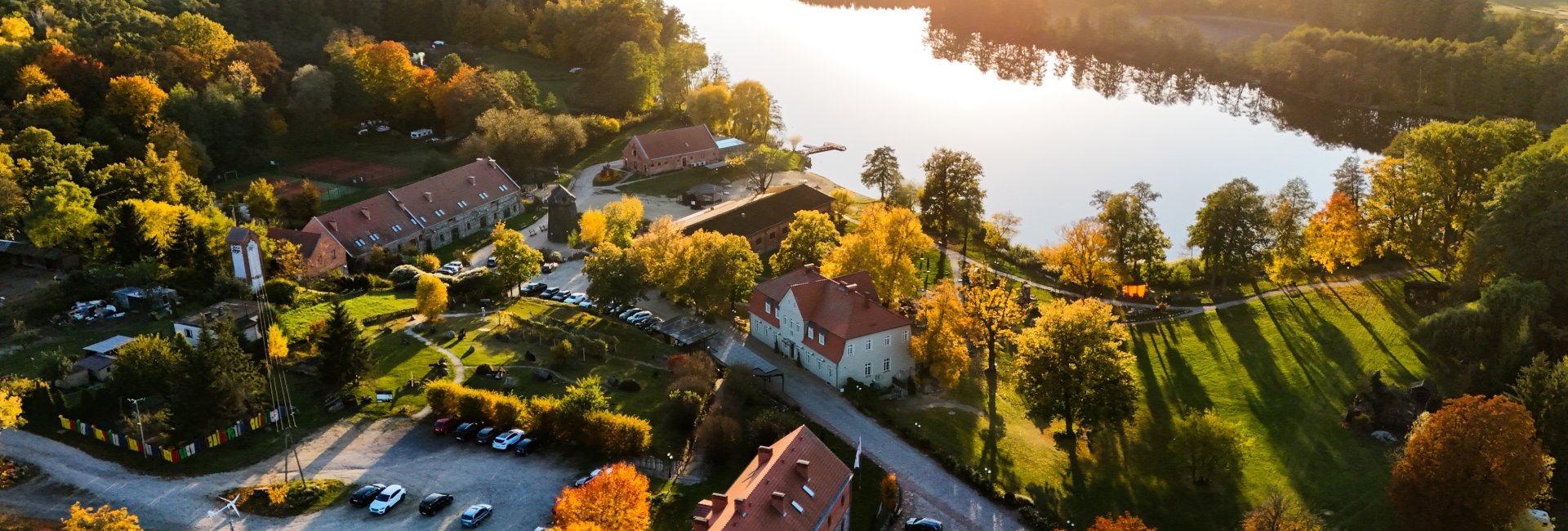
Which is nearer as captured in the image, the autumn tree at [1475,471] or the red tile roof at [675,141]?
the autumn tree at [1475,471]

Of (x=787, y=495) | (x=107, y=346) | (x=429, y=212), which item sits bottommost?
(x=787, y=495)

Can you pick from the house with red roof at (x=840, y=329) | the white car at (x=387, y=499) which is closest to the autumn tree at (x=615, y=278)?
the house with red roof at (x=840, y=329)

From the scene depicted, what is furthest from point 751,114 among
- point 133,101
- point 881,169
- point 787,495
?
point 787,495

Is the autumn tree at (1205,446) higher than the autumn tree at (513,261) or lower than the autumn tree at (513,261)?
lower

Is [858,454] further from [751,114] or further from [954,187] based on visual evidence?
[751,114]

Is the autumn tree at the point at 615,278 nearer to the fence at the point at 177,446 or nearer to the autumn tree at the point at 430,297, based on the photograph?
the autumn tree at the point at 430,297

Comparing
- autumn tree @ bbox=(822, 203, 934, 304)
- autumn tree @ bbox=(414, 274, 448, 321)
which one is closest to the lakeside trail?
autumn tree @ bbox=(822, 203, 934, 304)
